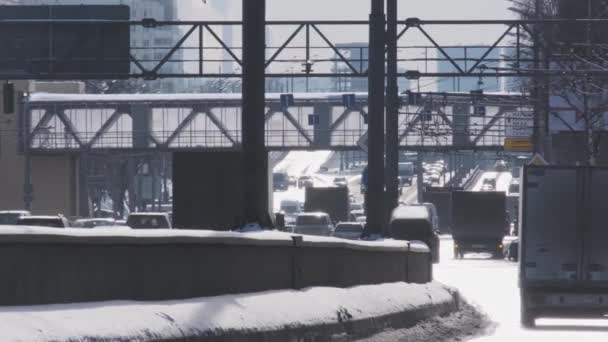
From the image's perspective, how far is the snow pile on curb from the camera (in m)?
10.8

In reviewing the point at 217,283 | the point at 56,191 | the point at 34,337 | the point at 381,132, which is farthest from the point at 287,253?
the point at 56,191

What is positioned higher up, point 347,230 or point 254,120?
point 254,120

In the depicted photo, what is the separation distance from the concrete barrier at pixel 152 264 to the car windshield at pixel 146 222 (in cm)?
3785

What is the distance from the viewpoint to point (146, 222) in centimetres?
5731

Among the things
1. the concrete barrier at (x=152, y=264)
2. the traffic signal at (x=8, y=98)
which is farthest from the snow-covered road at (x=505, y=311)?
the traffic signal at (x=8, y=98)

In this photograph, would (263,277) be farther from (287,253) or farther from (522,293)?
(522,293)

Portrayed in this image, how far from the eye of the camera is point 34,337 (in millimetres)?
10414

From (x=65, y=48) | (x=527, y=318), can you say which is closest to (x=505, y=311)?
(x=527, y=318)

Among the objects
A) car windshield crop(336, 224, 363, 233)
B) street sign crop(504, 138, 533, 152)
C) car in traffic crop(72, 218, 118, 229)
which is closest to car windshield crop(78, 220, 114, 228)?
car in traffic crop(72, 218, 118, 229)

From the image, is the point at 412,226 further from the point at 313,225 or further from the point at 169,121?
the point at 169,121

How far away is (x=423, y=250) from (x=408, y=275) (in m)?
2.53

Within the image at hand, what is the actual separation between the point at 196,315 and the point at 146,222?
44.3 m

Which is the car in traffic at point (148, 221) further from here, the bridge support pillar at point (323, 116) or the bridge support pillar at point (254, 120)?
the bridge support pillar at point (323, 116)

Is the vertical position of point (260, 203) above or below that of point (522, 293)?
above
